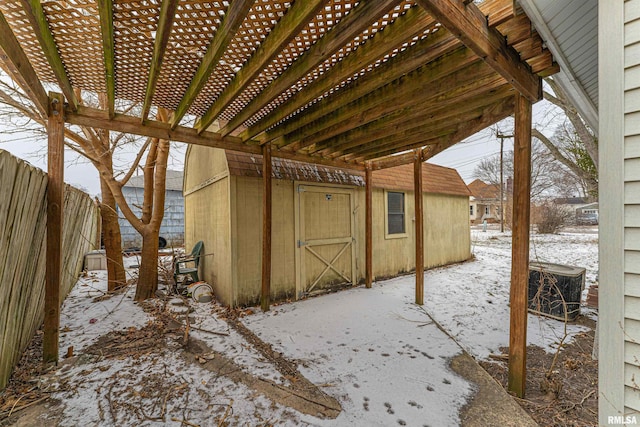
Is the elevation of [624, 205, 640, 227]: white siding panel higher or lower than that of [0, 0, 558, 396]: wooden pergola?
lower

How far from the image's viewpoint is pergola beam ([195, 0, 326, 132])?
1366 mm

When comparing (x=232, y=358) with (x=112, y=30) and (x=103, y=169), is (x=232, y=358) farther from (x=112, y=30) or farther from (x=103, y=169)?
(x=103, y=169)

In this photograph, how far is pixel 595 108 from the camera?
213 cm

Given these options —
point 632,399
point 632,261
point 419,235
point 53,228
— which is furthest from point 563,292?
point 53,228

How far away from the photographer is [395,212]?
5.97 metres

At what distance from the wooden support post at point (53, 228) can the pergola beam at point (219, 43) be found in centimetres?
120

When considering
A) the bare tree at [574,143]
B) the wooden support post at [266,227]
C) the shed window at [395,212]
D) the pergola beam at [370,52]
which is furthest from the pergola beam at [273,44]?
the bare tree at [574,143]

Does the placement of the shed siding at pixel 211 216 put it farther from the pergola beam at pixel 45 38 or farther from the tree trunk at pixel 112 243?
the pergola beam at pixel 45 38

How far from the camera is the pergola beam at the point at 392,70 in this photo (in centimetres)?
161

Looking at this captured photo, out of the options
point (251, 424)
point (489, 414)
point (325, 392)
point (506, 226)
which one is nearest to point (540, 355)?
point (489, 414)

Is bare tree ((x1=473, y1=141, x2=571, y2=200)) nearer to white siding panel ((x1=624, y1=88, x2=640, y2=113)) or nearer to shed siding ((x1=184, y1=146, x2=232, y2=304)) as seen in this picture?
white siding panel ((x1=624, y1=88, x2=640, y2=113))

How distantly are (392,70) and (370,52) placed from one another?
0.29 metres

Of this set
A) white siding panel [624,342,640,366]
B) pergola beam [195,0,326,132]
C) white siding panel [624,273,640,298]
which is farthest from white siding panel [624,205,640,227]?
pergola beam [195,0,326,132]

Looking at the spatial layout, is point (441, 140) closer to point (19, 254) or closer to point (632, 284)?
point (632, 284)
